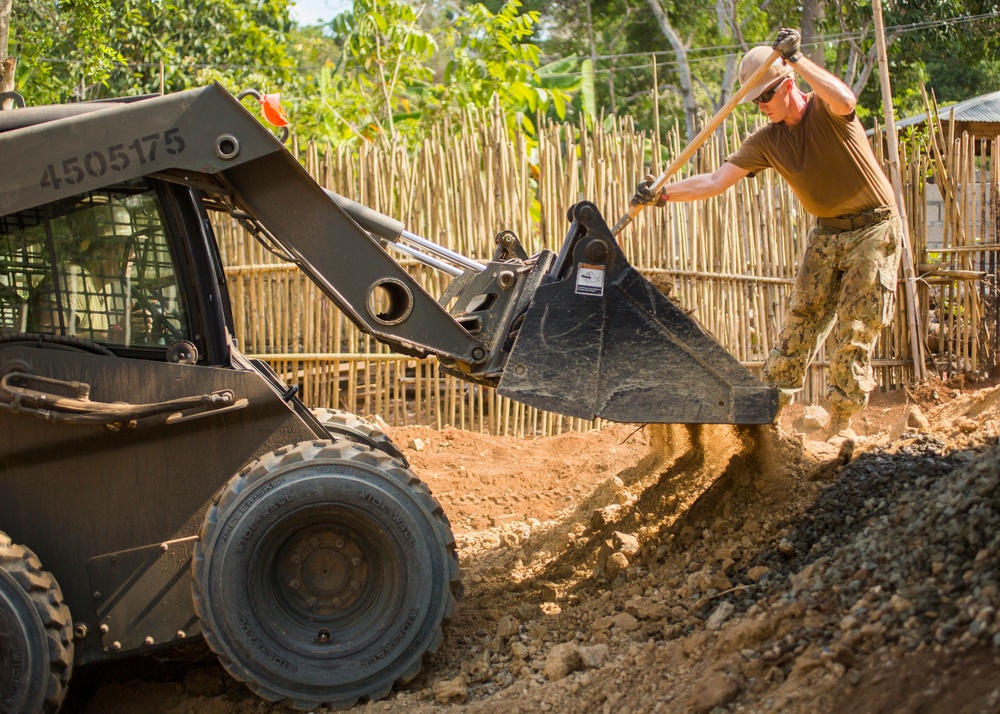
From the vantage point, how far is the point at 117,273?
3820 millimetres

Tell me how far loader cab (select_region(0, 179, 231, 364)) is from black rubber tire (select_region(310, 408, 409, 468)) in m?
1.21

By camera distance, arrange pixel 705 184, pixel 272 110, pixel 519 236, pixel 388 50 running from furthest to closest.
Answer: pixel 388 50, pixel 519 236, pixel 705 184, pixel 272 110

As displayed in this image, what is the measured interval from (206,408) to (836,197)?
3.34 m

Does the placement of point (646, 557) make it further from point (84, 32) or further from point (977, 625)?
point (84, 32)

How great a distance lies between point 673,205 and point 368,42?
253 inches

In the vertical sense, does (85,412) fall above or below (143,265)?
below

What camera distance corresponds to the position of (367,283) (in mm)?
3977

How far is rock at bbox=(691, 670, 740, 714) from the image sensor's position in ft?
10.3

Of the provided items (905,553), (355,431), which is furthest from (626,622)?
(355,431)

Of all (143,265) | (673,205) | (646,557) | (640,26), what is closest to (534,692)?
(646,557)

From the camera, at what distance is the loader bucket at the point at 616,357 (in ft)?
12.9

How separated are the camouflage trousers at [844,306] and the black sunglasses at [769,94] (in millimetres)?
776

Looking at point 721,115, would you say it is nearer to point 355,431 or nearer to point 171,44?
point 355,431

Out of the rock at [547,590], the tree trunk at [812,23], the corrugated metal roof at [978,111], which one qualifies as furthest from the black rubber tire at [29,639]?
the tree trunk at [812,23]
